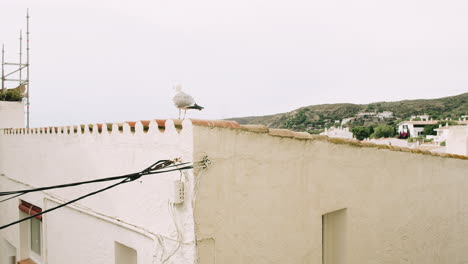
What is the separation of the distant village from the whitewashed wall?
116 inches

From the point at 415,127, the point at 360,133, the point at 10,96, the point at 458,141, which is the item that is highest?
the point at 10,96

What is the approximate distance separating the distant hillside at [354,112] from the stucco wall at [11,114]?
68.4m

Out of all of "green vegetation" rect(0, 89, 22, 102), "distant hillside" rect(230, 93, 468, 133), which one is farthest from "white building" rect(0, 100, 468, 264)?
"distant hillside" rect(230, 93, 468, 133)

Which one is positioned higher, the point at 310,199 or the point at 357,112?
the point at 357,112

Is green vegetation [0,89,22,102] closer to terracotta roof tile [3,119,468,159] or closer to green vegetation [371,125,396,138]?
terracotta roof tile [3,119,468,159]

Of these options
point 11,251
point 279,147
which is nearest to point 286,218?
point 279,147

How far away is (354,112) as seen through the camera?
9712 centimetres

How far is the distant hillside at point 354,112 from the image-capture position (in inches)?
3209

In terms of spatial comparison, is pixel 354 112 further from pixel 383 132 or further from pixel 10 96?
pixel 10 96

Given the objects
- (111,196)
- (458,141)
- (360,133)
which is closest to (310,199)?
(111,196)

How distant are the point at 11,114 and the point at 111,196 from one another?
23.2 ft

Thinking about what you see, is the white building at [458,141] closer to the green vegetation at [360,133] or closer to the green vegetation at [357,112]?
the green vegetation at [360,133]

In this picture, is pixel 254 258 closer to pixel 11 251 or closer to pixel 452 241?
pixel 452 241

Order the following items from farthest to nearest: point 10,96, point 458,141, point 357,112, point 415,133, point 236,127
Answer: point 357,112 < point 415,133 < point 458,141 < point 10,96 < point 236,127
